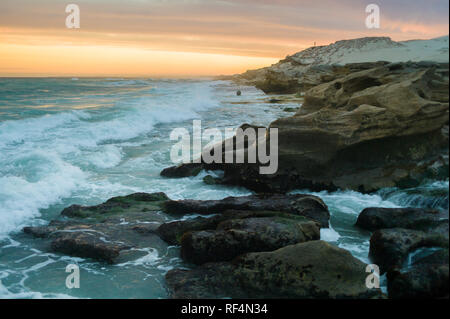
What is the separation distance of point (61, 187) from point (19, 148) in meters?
6.23

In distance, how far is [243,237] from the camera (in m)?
5.68

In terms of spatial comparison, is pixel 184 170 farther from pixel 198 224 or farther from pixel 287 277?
pixel 287 277

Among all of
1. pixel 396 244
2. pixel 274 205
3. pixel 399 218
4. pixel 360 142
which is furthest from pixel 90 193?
pixel 396 244

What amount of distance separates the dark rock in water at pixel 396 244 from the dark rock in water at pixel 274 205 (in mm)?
1610

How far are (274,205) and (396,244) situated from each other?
2356mm

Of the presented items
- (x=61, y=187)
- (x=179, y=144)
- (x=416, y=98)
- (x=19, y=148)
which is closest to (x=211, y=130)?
(x=179, y=144)

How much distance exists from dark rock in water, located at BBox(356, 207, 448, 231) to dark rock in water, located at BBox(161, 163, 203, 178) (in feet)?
16.0

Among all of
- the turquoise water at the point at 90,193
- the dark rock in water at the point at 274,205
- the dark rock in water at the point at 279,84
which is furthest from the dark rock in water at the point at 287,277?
the dark rock in water at the point at 279,84

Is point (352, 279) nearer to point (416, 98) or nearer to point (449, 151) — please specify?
point (449, 151)

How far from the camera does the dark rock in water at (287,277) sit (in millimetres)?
4641

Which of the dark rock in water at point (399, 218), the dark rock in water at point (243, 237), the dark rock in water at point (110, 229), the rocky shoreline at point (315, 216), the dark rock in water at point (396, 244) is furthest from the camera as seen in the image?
the dark rock in water at point (110, 229)

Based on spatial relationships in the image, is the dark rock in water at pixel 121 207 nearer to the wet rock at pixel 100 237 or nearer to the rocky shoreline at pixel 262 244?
the rocky shoreline at pixel 262 244

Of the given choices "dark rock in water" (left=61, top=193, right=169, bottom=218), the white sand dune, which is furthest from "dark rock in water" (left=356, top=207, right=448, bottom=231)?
"dark rock in water" (left=61, top=193, right=169, bottom=218)

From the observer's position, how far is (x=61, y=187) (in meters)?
10.1
